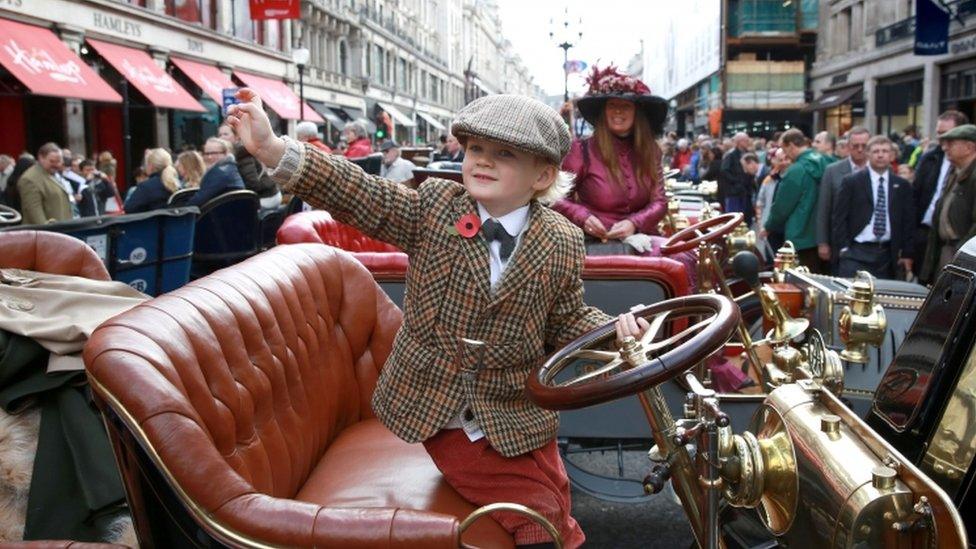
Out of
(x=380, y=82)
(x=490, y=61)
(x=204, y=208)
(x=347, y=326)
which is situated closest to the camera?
(x=347, y=326)

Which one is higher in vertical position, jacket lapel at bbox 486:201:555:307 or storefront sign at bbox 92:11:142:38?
storefront sign at bbox 92:11:142:38

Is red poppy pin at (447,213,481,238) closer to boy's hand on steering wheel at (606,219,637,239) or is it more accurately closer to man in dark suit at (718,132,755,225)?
boy's hand on steering wheel at (606,219,637,239)

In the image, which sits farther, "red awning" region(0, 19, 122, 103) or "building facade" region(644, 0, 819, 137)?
"building facade" region(644, 0, 819, 137)

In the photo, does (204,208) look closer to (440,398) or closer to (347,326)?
Answer: (347,326)

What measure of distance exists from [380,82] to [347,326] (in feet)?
184

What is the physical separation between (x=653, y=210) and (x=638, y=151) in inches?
15.4

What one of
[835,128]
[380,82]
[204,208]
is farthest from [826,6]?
[204,208]

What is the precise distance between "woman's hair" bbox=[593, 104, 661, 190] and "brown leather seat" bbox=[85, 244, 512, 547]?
2546 millimetres

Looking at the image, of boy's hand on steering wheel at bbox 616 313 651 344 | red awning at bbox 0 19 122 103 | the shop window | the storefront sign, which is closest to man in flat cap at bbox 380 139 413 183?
red awning at bbox 0 19 122 103

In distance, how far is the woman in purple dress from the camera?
551cm

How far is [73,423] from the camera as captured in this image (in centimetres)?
267

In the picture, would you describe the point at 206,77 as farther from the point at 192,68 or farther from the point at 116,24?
the point at 116,24

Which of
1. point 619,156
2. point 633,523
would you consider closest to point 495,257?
point 633,523

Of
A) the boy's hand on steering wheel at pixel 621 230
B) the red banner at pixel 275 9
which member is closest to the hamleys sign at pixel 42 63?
the red banner at pixel 275 9
